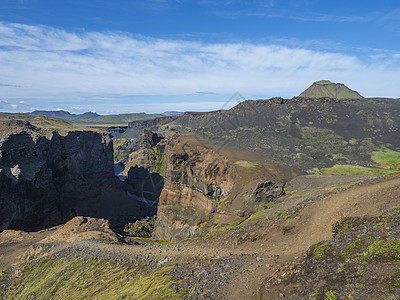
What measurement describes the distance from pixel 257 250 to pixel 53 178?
6850 cm

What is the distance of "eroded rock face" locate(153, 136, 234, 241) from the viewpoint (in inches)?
1911

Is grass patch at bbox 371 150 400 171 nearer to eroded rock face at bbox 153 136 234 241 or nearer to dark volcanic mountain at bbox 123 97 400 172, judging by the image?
dark volcanic mountain at bbox 123 97 400 172

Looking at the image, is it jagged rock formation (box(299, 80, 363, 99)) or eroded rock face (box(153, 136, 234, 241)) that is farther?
jagged rock formation (box(299, 80, 363, 99))

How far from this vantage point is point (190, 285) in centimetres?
1312

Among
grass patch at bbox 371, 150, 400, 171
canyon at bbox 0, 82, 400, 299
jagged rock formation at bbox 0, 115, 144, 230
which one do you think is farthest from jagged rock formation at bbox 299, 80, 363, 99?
jagged rock formation at bbox 0, 115, 144, 230

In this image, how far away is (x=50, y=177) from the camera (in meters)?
64.0

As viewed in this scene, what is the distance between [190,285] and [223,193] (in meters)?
33.8

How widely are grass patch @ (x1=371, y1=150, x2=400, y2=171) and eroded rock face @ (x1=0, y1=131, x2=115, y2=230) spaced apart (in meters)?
78.5

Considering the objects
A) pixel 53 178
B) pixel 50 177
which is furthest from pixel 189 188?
pixel 53 178

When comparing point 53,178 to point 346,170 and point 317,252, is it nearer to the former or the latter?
point 346,170

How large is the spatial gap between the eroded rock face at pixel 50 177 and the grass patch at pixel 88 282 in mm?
32575

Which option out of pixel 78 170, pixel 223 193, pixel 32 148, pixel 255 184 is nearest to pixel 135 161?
pixel 78 170

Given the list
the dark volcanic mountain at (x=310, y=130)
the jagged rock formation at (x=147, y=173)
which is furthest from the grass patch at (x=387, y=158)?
the jagged rock formation at (x=147, y=173)

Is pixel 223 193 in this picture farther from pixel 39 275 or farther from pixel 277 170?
pixel 39 275
